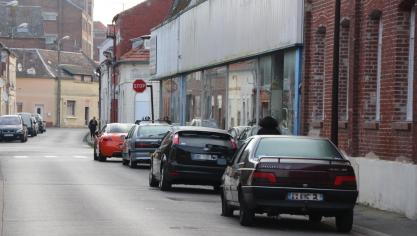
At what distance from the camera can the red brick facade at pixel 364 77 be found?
63.0ft

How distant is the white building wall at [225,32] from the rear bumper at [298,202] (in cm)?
1168

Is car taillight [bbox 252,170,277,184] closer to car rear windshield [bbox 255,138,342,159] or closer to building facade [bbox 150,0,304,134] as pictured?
car rear windshield [bbox 255,138,342,159]

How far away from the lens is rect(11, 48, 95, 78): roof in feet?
382

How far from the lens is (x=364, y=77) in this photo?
21375 mm

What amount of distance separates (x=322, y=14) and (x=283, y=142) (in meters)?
9.56

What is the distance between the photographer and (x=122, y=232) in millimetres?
13945

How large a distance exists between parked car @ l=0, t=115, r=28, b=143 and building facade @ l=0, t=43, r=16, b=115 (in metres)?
22.6

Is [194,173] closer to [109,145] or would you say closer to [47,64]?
[109,145]

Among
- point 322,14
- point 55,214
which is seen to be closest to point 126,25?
point 322,14

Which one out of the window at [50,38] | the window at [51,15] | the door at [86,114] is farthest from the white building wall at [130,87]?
the window at [51,15]

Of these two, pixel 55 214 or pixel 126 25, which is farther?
pixel 126 25

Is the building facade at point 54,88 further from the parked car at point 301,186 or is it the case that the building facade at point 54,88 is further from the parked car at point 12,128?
the parked car at point 301,186

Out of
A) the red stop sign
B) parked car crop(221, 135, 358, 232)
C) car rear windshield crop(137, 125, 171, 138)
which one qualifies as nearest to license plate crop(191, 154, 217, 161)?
parked car crop(221, 135, 358, 232)

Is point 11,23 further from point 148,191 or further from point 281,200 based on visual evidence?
point 281,200
